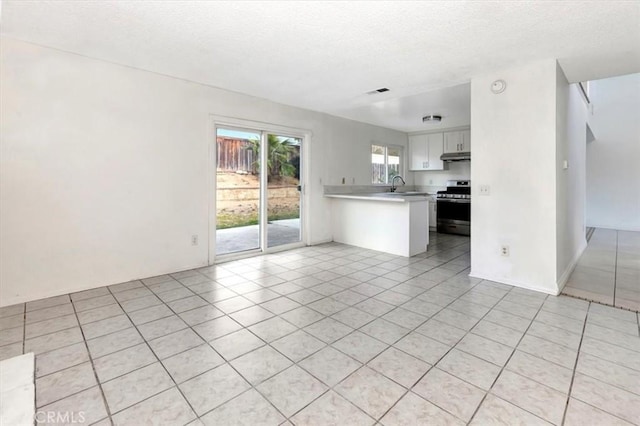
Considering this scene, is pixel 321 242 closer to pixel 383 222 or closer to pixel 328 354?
pixel 383 222

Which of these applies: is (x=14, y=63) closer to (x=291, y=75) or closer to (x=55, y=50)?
(x=55, y=50)

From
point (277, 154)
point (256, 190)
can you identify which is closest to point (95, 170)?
point (256, 190)

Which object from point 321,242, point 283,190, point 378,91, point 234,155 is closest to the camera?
point 378,91

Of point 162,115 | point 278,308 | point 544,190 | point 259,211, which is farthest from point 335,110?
point 278,308

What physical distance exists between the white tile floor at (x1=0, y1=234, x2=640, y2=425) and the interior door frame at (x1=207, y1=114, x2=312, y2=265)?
3.20ft

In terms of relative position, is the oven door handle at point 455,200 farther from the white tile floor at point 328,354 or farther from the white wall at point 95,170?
the white wall at point 95,170

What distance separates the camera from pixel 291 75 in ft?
11.1

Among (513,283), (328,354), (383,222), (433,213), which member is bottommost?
(328,354)

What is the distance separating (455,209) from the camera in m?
6.11

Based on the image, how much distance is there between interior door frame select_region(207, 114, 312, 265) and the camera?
12.7ft

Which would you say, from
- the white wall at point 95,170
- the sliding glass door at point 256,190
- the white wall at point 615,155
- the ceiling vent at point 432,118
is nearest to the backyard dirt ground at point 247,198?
the sliding glass door at point 256,190

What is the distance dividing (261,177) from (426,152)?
4223 millimetres

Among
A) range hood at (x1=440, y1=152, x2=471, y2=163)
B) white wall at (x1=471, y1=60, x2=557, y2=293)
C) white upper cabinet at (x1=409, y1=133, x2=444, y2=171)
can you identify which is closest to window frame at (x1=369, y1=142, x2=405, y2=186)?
white upper cabinet at (x1=409, y1=133, x2=444, y2=171)

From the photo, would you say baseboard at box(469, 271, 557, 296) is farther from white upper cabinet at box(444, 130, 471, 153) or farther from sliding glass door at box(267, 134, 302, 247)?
white upper cabinet at box(444, 130, 471, 153)
